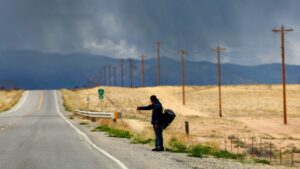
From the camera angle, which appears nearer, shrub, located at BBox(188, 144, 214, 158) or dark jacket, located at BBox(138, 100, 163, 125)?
dark jacket, located at BBox(138, 100, 163, 125)

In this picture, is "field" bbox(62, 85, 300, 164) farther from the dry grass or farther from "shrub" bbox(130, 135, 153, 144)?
"shrub" bbox(130, 135, 153, 144)

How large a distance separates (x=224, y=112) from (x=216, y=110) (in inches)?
113

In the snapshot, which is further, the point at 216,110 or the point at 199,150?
the point at 216,110

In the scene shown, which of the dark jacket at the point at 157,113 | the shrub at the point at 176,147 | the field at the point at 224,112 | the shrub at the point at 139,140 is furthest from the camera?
the field at the point at 224,112

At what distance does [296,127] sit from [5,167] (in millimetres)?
45862

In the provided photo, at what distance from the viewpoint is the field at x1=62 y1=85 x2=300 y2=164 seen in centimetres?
4244

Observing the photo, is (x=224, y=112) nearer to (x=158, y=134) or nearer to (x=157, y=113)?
(x=158, y=134)

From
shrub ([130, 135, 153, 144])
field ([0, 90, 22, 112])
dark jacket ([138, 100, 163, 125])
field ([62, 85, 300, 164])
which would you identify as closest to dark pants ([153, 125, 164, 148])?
dark jacket ([138, 100, 163, 125])

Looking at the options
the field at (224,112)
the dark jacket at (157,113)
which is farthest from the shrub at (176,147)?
the field at (224,112)

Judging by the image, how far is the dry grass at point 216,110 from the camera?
152ft

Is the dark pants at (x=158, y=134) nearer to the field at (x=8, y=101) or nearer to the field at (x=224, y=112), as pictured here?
the field at (x=224, y=112)

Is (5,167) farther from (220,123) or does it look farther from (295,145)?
(220,123)

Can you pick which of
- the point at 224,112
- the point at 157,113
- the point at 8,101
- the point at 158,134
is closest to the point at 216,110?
the point at 224,112

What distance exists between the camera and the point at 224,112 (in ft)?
262
